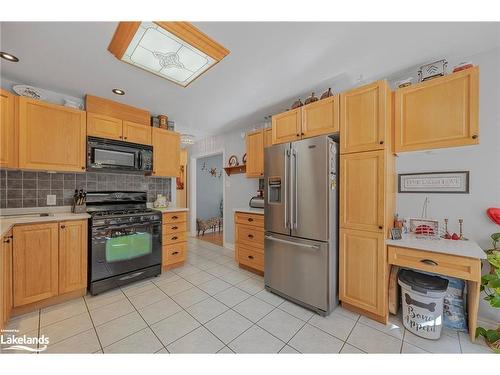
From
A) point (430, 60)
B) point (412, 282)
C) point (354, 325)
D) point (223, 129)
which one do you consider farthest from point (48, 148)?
point (430, 60)

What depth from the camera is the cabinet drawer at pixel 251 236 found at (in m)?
2.72

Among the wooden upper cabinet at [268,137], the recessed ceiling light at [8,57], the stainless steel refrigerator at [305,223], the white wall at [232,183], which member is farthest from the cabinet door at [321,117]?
the recessed ceiling light at [8,57]

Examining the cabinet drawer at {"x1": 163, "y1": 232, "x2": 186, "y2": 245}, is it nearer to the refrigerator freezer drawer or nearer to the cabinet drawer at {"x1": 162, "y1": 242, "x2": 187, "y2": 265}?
the cabinet drawer at {"x1": 162, "y1": 242, "x2": 187, "y2": 265}

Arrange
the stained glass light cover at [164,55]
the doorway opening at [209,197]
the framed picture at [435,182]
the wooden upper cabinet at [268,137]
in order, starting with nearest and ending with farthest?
the stained glass light cover at [164,55]
the framed picture at [435,182]
the wooden upper cabinet at [268,137]
the doorway opening at [209,197]

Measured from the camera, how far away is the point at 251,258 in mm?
2838

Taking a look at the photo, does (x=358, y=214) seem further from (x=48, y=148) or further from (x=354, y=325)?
(x=48, y=148)

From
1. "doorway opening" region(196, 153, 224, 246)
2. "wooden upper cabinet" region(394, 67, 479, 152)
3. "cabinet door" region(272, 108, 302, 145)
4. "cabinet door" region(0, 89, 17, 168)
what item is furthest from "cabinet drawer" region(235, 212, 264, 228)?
"cabinet door" region(0, 89, 17, 168)

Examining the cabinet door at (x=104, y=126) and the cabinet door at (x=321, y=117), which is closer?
the cabinet door at (x=321, y=117)

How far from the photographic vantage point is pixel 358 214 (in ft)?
5.90

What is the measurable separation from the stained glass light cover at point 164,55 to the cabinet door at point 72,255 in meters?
1.83

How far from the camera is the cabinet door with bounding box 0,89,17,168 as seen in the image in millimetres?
1884

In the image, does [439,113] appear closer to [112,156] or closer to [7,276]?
[112,156]

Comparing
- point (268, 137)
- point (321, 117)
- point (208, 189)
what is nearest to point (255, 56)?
point (321, 117)

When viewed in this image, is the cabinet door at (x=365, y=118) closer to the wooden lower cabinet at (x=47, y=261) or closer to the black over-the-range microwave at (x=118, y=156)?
the black over-the-range microwave at (x=118, y=156)
